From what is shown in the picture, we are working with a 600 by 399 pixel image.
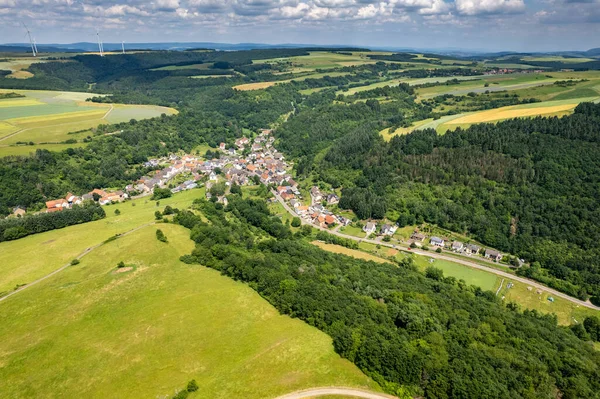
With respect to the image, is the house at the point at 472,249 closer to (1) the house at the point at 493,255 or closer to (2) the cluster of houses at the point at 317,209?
(1) the house at the point at 493,255

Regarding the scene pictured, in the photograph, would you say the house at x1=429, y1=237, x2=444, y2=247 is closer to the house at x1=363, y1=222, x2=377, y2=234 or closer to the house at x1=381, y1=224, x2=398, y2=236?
the house at x1=381, y1=224, x2=398, y2=236

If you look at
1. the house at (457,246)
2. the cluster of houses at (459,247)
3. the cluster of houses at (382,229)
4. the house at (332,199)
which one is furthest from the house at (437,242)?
the house at (332,199)

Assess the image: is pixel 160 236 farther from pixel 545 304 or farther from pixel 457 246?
pixel 545 304

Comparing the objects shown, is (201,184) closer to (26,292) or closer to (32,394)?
(26,292)

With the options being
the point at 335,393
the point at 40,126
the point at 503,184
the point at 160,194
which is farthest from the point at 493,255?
the point at 40,126

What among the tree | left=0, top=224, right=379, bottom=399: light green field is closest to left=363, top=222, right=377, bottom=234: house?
left=0, top=224, right=379, bottom=399: light green field

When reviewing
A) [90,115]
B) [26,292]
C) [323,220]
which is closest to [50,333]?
[26,292]
